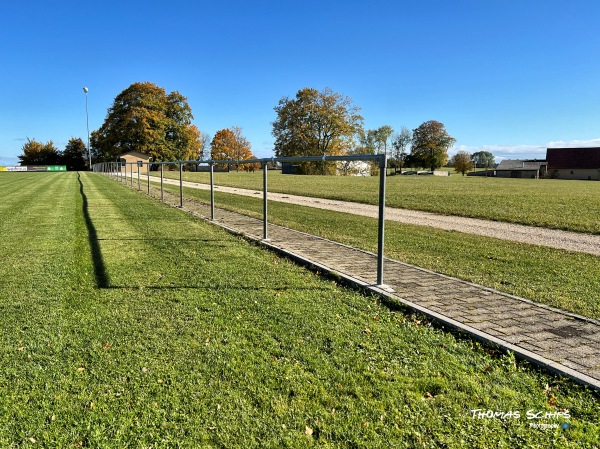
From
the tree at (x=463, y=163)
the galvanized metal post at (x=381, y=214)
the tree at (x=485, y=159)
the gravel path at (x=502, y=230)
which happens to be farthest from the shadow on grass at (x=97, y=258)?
the tree at (x=485, y=159)

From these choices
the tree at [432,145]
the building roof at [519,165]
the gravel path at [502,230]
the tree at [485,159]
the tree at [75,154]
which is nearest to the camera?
the gravel path at [502,230]

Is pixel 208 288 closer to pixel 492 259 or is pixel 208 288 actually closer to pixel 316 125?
pixel 492 259

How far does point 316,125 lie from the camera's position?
65.3 metres

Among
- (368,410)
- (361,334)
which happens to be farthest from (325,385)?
(361,334)

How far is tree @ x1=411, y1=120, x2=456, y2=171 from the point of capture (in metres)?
101

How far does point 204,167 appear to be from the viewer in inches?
3954

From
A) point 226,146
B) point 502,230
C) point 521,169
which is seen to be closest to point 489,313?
point 502,230

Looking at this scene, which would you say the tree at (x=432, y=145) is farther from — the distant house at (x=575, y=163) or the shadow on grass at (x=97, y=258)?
the shadow on grass at (x=97, y=258)

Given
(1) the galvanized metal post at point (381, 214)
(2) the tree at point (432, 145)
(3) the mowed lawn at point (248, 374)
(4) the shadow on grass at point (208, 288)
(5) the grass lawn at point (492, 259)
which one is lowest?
(3) the mowed lawn at point (248, 374)

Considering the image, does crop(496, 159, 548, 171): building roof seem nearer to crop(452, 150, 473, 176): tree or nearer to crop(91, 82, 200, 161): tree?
crop(452, 150, 473, 176): tree

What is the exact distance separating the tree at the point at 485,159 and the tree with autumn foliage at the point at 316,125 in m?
73.6

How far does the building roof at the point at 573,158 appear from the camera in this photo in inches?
3413

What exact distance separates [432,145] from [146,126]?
66.0 metres

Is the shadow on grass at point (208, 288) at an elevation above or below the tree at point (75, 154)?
below
